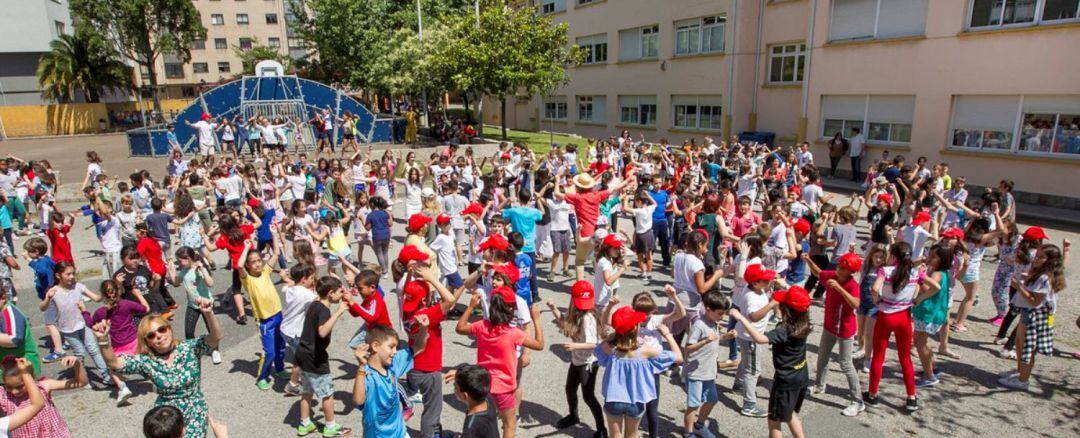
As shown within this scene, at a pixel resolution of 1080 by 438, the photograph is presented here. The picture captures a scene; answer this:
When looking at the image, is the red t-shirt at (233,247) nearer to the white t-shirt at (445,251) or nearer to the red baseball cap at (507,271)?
the white t-shirt at (445,251)

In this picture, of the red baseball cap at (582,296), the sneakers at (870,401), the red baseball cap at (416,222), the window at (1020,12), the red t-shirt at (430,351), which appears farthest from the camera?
the window at (1020,12)

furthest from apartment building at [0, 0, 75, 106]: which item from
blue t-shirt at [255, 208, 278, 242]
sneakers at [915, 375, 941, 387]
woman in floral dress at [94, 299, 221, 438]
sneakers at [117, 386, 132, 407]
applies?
sneakers at [915, 375, 941, 387]

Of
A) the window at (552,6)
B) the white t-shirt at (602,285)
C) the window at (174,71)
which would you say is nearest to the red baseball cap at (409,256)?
the white t-shirt at (602,285)

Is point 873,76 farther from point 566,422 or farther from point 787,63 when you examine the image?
point 566,422

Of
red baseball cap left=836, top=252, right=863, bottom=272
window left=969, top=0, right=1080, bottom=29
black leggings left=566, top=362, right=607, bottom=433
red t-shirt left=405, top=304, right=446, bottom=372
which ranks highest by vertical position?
window left=969, top=0, right=1080, bottom=29

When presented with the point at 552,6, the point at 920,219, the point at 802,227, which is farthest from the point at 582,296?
the point at 552,6

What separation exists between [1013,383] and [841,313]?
8.04 ft

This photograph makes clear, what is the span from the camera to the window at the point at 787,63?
2333 centimetres

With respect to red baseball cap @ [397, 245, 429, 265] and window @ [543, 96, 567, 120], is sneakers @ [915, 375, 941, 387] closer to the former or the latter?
red baseball cap @ [397, 245, 429, 265]

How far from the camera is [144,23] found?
41.6 meters

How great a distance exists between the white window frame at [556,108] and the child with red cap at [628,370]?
32.9m

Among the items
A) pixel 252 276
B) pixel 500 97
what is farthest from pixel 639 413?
pixel 500 97

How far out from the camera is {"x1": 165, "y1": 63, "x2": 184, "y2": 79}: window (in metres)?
62.3

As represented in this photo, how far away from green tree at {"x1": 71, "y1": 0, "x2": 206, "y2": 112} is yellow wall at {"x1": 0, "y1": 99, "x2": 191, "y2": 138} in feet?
13.7
